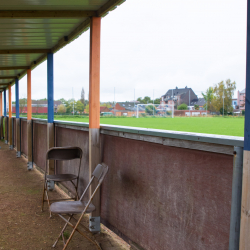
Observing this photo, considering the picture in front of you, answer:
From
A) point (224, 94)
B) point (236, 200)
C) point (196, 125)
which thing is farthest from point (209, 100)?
point (236, 200)

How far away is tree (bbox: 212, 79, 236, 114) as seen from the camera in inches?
1721

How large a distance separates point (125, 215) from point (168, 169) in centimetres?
99

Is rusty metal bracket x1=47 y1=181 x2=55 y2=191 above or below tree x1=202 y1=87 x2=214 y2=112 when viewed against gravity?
below

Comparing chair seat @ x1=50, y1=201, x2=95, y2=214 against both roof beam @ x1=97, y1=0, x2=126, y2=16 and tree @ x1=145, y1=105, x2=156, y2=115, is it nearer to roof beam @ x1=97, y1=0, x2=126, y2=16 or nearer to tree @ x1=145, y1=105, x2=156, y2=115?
roof beam @ x1=97, y1=0, x2=126, y2=16

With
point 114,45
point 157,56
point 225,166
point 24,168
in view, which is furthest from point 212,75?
point 225,166

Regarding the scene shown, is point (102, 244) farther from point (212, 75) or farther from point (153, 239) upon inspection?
point (212, 75)

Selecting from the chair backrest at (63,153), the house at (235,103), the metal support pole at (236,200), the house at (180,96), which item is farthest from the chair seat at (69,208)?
the house at (180,96)

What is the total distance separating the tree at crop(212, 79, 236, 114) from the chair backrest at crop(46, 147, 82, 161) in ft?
137

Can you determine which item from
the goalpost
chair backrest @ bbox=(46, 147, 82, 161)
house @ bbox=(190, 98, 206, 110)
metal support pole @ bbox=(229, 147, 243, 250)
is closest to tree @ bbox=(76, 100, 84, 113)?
the goalpost

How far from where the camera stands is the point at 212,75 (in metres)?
69.5

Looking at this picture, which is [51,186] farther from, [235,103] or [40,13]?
[235,103]

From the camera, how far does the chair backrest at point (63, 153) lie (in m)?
4.14

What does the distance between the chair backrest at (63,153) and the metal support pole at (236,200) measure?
278 centimetres

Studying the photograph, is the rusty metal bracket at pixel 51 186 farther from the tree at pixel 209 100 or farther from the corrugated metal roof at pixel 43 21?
the tree at pixel 209 100
